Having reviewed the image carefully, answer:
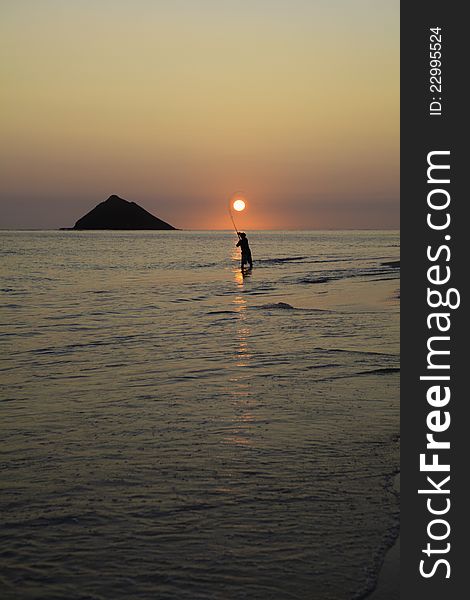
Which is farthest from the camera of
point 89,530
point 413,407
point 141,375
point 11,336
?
point 11,336

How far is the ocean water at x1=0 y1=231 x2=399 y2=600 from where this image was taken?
499 centimetres

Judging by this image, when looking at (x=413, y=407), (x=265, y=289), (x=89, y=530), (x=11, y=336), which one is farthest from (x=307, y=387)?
(x=265, y=289)

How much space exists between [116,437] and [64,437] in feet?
1.94

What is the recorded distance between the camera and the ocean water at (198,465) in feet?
16.4

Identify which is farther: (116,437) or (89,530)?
(116,437)

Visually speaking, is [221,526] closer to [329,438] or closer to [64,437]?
[329,438]

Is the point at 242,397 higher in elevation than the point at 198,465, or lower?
higher

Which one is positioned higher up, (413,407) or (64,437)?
(413,407)

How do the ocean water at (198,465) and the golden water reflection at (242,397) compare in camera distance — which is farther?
the golden water reflection at (242,397)

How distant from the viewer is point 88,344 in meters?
15.7

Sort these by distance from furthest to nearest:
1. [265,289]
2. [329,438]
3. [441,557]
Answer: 1. [265,289]
2. [329,438]
3. [441,557]

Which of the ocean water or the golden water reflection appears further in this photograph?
the golden water reflection

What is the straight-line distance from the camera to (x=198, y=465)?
7.16 m

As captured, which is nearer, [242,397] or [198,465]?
[198,465]
